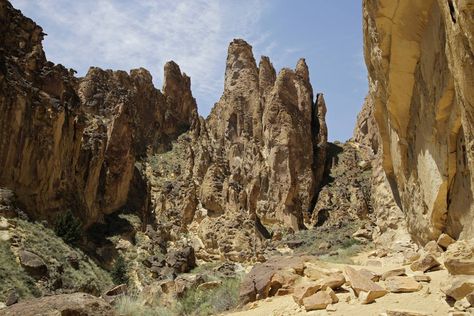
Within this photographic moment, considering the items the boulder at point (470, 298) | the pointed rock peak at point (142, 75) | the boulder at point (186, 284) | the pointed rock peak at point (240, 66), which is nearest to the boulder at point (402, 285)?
the boulder at point (470, 298)

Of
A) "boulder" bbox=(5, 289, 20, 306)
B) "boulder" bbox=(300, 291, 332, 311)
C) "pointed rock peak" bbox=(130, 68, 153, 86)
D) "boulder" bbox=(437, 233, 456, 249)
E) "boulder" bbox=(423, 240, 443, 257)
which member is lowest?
"boulder" bbox=(5, 289, 20, 306)

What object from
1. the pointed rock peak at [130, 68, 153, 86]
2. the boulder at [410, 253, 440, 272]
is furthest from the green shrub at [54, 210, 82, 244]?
the pointed rock peak at [130, 68, 153, 86]

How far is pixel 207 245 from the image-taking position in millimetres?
38750

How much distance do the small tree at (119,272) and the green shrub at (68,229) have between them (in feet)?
10.7

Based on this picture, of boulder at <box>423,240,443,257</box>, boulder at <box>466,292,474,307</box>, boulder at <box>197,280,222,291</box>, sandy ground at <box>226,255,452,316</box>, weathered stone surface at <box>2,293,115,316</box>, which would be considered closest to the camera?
boulder at <box>466,292,474,307</box>

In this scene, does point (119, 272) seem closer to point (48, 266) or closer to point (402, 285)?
point (48, 266)

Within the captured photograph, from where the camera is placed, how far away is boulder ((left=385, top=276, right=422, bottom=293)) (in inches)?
203

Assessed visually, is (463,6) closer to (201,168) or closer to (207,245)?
(207,245)

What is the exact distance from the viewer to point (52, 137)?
32438 millimetres

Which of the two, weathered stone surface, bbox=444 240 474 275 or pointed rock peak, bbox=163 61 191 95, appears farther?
pointed rock peak, bbox=163 61 191 95

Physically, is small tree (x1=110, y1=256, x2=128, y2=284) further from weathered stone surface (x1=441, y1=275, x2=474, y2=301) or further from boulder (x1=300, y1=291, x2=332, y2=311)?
weathered stone surface (x1=441, y1=275, x2=474, y2=301)

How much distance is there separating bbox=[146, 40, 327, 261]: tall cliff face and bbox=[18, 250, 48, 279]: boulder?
1725 centimetres

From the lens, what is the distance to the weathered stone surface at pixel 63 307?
5328mm

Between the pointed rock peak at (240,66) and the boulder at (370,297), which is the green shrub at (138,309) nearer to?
the boulder at (370,297)
